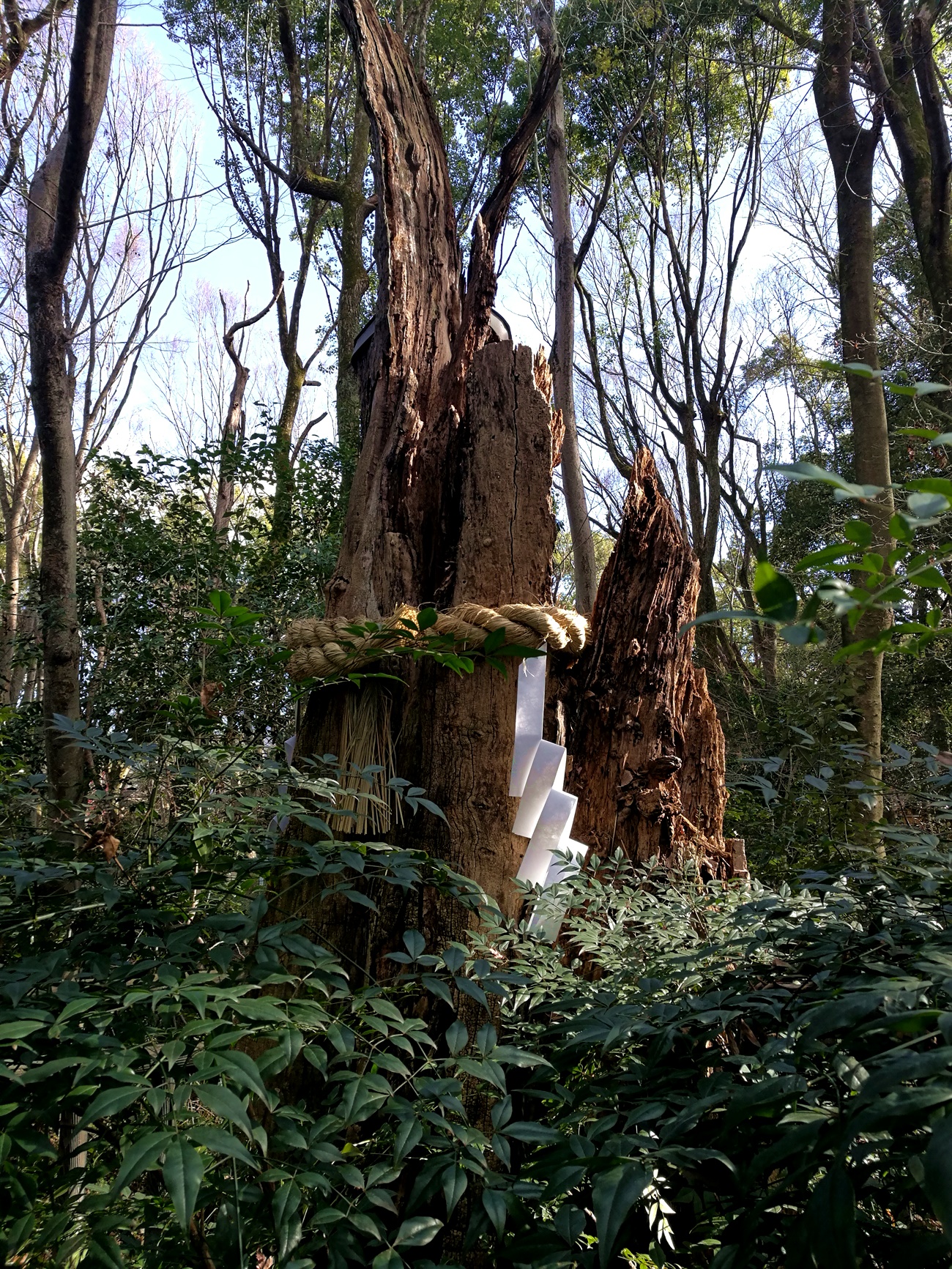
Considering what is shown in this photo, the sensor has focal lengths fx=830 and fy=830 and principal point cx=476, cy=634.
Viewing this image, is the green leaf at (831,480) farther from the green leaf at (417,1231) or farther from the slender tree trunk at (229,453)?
the slender tree trunk at (229,453)

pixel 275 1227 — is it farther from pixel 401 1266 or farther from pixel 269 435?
pixel 269 435

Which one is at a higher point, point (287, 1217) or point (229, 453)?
point (229, 453)

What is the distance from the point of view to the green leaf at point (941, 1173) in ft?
1.47

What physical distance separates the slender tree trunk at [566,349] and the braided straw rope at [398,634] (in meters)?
3.63

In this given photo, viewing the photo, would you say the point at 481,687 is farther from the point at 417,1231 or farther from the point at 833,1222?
the point at 833,1222

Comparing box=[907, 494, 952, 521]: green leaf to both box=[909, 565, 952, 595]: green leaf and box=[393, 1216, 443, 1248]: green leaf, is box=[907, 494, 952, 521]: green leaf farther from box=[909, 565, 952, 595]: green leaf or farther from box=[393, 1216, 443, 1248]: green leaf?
box=[393, 1216, 443, 1248]: green leaf

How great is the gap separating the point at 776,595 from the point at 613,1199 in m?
0.50

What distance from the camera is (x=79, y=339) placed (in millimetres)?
8203

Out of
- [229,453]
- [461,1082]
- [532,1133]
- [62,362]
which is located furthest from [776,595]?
[229,453]

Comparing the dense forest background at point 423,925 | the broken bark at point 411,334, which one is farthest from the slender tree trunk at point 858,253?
the broken bark at point 411,334

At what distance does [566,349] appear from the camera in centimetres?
571

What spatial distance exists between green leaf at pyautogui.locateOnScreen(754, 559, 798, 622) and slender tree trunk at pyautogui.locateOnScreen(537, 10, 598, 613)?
15.4 feet

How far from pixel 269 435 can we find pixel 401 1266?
586 centimetres

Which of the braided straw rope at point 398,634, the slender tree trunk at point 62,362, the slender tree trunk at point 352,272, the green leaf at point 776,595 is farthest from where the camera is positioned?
the slender tree trunk at point 352,272
